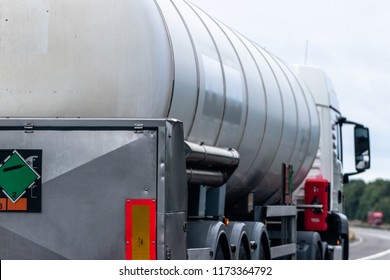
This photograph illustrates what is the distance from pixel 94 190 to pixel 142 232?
491 millimetres

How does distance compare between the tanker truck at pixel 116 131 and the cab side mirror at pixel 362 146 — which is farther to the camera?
the cab side mirror at pixel 362 146

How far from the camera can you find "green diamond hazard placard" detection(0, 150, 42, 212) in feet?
27.2

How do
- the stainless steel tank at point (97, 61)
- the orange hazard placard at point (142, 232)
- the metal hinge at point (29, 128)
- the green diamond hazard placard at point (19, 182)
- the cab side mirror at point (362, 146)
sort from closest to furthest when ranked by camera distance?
1. the orange hazard placard at point (142, 232)
2. the green diamond hazard placard at point (19, 182)
3. the metal hinge at point (29, 128)
4. the stainless steel tank at point (97, 61)
5. the cab side mirror at point (362, 146)

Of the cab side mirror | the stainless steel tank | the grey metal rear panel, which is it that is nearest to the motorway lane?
the cab side mirror

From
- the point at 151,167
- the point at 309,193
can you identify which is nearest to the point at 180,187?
the point at 151,167

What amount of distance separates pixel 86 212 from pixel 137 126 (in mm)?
757

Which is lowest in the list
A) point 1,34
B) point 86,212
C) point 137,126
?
point 86,212

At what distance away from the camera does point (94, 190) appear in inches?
325

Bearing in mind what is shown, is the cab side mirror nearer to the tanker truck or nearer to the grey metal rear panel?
the tanker truck

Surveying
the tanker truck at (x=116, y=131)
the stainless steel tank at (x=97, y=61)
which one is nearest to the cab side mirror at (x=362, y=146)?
the tanker truck at (x=116, y=131)

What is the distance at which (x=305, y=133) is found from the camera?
1611 centimetres

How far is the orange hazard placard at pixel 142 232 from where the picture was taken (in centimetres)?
812

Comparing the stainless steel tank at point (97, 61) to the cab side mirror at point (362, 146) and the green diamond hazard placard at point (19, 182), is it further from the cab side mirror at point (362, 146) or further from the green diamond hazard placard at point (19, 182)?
the cab side mirror at point (362, 146)

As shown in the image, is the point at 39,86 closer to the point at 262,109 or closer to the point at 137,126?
the point at 137,126
